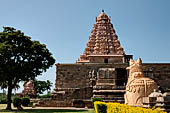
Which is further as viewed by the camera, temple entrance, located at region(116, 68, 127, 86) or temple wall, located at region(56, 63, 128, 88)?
temple wall, located at region(56, 63, 128, 88)

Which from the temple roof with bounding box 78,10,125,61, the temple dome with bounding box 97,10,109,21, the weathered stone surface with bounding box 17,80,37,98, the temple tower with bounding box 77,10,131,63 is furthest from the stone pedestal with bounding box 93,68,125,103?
the weathered stone surface with bounding box 17,80,37,98

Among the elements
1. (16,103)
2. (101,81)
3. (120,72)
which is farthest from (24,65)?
(120,72)

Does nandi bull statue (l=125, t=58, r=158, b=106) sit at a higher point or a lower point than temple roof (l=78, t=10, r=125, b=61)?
lower

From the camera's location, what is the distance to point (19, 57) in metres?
19.9

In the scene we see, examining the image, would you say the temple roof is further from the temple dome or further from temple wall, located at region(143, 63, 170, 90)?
temple wall, located at region(143, 63, 170, 90)

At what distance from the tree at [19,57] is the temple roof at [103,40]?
50.9ft

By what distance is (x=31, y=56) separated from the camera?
20234mm

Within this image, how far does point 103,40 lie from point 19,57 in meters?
20.5

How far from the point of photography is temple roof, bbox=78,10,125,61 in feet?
120

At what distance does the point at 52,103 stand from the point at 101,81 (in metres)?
5.83

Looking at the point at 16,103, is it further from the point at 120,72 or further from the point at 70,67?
the point at 120,72

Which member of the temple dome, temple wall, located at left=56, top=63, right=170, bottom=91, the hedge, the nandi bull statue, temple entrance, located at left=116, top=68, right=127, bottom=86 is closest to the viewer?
the hedge

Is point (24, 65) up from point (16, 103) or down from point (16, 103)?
up

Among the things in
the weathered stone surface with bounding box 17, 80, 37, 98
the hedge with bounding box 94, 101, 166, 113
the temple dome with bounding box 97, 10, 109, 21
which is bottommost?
the weathered stone surface with bounding box 17, 80, 37, 98
